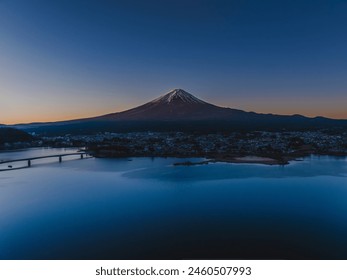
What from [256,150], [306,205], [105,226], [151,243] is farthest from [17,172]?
[256,150]

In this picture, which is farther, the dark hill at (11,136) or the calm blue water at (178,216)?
the dark hill at (11,136)

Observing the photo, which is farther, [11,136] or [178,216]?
[11,136]

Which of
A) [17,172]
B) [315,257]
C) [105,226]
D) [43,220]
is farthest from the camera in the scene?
[17,172]

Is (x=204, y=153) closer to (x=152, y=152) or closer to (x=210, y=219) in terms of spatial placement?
(x=152, y=152)

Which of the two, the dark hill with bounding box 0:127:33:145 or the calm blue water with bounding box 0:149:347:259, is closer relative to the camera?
the calm blue water with bounding box 0:149:347:259

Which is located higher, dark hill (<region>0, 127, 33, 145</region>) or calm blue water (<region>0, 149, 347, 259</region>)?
dark hill (<region>0, 127, 33, 145</region>)

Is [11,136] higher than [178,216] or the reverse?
higher

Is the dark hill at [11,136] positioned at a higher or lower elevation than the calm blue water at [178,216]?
higher

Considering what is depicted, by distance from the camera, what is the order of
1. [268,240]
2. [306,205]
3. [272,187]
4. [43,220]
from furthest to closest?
[272,187], [306,205], [43,220], [268,240]
